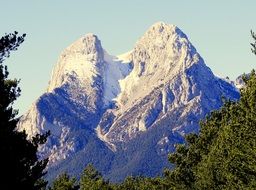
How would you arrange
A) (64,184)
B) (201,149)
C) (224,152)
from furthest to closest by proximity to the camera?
1. (64,184)
2. (201,149)
3. (224,152)

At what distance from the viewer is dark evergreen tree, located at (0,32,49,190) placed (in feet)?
112

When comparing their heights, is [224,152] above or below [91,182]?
below

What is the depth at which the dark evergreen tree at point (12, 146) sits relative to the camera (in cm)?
3409

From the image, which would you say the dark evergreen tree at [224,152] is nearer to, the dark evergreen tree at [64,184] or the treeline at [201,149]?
the treeline at [201,149]

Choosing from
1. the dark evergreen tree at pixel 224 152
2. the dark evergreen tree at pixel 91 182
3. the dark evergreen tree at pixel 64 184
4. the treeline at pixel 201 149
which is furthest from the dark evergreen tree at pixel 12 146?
the dark evergreen tree at pixel 91 182

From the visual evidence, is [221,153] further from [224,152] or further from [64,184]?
[64,184]

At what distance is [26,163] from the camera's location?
40.4 metres

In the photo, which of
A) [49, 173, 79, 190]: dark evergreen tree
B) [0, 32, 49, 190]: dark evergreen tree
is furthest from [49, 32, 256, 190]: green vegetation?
[0, 32, 49, 190]: dark evergreen tree

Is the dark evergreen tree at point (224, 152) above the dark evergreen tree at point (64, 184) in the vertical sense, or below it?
below

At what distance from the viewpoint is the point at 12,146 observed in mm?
36344

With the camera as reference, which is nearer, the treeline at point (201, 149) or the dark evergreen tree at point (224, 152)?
the treeline at point (201, 149)

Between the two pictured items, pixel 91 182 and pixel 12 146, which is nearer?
pixel 12 146

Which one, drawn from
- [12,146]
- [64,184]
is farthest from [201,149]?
[12,146]

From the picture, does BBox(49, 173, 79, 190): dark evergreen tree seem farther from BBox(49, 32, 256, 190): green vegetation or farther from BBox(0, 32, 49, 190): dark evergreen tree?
BBox(0, 32, 49, 190): dark evergreen tree
